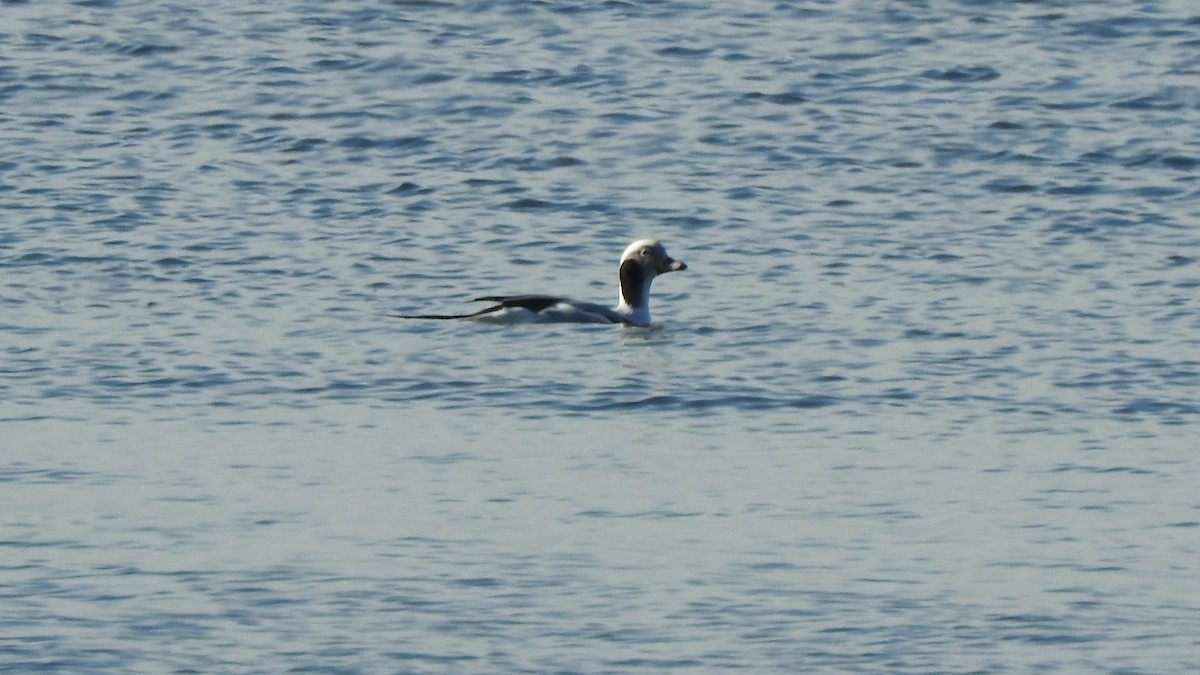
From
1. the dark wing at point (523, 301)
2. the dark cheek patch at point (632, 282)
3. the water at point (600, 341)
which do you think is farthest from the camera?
the dark cheek patch at point (632, 282)

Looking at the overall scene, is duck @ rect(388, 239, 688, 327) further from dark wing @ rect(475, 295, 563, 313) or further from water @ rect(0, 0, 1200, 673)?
water @ rect(0, 0, 1200, 673)

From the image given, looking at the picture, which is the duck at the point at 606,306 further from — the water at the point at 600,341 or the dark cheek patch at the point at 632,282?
the water at the point at 600,341

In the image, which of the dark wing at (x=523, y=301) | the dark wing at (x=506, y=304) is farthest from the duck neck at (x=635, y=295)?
the dark wing at (x=523, y=301)

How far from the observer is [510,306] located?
19.4 meters

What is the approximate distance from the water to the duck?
8.4 inches

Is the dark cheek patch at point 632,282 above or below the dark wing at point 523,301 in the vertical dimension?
below

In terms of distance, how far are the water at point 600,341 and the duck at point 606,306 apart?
0.21m

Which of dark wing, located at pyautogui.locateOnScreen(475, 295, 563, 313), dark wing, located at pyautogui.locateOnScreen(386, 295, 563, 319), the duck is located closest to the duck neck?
the duck

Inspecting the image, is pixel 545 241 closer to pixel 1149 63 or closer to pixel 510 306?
pixel 510 306

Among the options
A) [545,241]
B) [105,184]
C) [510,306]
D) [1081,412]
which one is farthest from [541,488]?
[105,184]

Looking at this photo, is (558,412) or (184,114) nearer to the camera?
(558,412)

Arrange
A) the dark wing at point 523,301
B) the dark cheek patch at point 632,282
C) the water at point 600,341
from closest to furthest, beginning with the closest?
the water at point 600,341 < the dark wing at point 523,301 < the dark cheek patch at point 632,282

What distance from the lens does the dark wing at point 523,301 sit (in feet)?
63.6

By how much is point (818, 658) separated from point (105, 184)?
47.1ft
